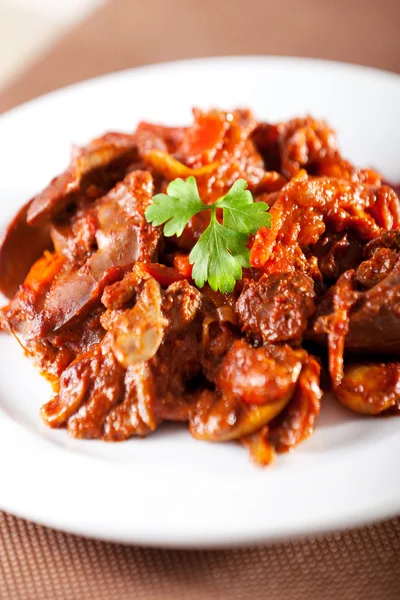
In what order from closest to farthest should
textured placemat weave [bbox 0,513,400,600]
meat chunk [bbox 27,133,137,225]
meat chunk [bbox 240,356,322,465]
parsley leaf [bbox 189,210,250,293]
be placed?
textured placemat weave [bbox 0,513,400,600] → meat chunk [bbox 240,356,322,465] → parsley leaf [bbox 189,210,250,293] → meat chunk [bbox 27,133,137,225]

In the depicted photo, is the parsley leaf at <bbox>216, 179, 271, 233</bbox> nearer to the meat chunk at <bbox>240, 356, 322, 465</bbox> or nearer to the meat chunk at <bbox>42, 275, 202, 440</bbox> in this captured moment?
the meat chunk at <bbox>42, 275, 202, 440</bbox>

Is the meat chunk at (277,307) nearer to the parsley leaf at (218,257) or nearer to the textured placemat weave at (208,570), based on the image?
the parsley leaf at (218,257)

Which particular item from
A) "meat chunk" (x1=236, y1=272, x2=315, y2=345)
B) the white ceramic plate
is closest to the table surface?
the white ceramic plate

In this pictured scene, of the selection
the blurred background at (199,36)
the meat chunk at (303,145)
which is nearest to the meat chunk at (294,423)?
the meat chunk at (303,145)

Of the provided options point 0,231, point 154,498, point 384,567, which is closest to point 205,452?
point 154,498

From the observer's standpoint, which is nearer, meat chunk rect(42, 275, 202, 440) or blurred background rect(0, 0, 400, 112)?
meat chunk rect(42, 275, 202, 440)

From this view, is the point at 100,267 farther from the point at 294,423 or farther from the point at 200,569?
the point at 200,569
